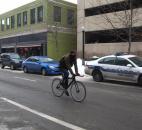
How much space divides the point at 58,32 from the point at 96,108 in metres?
41.1

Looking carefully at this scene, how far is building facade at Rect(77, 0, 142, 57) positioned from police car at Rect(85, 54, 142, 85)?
1893 centimetres

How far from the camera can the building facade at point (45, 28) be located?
161 feet

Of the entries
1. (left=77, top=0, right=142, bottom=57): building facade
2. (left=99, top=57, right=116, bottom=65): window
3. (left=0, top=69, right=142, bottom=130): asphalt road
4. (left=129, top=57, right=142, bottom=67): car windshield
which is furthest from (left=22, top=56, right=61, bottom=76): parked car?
(left=77, top=0, right=142, bottom=57): building facade

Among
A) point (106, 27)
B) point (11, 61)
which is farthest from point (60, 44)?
→ point (11, 61)

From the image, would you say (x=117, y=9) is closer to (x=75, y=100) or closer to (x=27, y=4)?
(x=27, y=4)

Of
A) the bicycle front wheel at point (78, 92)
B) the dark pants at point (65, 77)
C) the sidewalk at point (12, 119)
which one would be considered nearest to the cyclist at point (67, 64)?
the dark pants at point (65, 77)

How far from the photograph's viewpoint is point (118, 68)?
1742 cm

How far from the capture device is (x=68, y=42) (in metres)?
52.9

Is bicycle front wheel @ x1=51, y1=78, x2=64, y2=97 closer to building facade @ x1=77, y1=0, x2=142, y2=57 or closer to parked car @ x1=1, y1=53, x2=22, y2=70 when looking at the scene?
parked car @ x1=1, y1=53, x2=22, y2=70

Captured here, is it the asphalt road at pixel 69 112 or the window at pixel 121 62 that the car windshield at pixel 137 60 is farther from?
the asphalt road at pixel 69 112

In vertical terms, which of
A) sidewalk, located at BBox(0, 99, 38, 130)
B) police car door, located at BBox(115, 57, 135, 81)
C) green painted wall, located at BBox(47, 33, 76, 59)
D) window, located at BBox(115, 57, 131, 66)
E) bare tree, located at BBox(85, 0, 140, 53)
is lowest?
sidewalk, located at BBox(0, 99, 38, 130)

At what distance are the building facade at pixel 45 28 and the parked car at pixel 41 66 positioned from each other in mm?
21578

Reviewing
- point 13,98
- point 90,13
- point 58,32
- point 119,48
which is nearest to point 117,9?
point 119,48

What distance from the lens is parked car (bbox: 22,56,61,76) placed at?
24.4 metres
